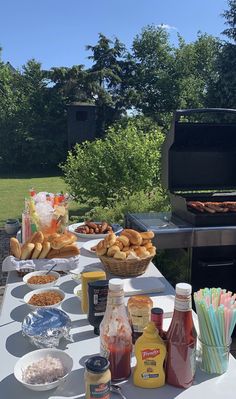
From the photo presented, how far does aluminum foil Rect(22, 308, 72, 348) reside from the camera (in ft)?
4.48

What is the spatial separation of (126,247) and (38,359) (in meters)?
0.94

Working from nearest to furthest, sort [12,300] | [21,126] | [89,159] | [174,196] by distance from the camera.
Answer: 1. [12,300]
2. [174,196]
3. [89,159]
4. [21,126]

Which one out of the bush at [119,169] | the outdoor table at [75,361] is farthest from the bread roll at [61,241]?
the bush at [119,169]

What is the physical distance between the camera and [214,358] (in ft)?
4.07

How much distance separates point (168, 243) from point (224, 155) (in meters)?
1.18

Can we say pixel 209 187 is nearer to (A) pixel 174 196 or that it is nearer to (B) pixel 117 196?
(A) pixel 174 196

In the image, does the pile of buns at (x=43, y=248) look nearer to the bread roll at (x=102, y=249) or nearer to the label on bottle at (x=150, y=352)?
the bread roll at (x=102, y=249)

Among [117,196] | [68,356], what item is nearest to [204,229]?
[68,356]

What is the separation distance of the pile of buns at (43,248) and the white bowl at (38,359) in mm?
973

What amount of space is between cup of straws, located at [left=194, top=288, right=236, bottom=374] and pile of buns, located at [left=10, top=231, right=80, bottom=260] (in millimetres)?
1190

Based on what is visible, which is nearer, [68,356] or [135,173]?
[68,356]

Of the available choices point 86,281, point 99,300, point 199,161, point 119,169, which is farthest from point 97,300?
point 119,169

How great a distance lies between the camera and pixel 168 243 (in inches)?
114

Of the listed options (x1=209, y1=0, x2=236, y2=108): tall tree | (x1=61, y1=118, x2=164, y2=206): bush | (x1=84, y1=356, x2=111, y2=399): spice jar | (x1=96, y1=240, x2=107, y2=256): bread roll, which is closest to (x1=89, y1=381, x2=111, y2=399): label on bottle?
(x1=84, y1=356, x2=111, y2=399): spice jar
